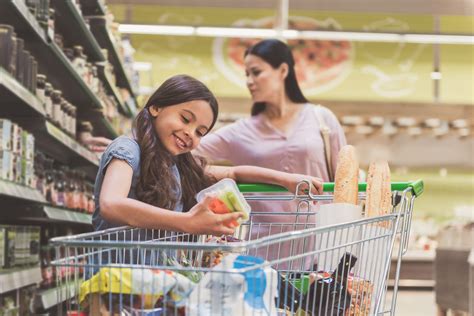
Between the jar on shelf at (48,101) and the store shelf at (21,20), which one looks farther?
the jar on shelf at (48,101)

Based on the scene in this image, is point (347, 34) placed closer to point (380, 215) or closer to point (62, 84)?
point (62, 84)

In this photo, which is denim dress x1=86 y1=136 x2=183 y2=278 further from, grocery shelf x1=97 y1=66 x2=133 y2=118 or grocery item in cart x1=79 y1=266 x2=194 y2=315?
grocery shelf x1=97 y1=66 x2=133 y2=118

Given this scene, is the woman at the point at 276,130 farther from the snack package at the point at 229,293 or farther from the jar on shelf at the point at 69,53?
the snack package at the point at 229,293

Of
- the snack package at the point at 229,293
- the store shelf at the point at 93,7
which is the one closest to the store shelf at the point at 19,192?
the snack package at the point at 229,293

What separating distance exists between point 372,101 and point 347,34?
0.95 m

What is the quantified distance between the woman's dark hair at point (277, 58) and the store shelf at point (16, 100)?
2.92 feet

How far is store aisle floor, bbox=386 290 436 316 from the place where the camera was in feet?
26.9

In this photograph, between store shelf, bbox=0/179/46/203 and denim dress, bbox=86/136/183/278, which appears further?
store shelf, bbox=0/179/46/203

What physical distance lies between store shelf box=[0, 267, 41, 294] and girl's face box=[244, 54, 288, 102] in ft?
3.89

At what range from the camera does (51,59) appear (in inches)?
169

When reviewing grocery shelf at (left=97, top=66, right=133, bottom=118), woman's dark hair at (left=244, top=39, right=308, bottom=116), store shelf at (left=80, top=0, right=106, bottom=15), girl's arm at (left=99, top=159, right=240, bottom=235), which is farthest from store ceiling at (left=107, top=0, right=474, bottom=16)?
girl's arm at (left=99, top=159, right=240, bottom=235)

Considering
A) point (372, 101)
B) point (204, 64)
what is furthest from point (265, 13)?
point (372, 101)

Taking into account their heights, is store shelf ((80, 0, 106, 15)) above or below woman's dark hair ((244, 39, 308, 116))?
above

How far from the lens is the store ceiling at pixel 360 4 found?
26.3 ft
